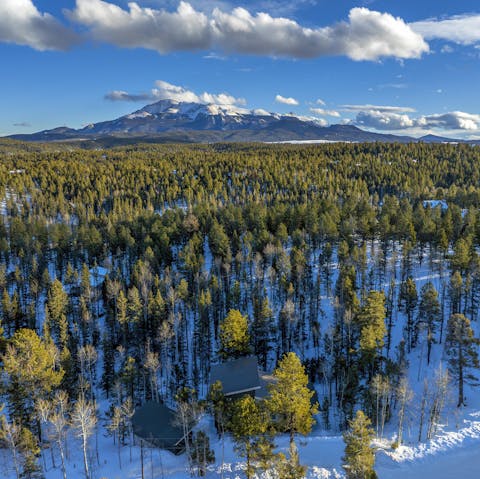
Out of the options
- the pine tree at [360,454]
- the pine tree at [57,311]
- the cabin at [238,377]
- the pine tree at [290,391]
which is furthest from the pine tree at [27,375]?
the pine tree at [360,454]

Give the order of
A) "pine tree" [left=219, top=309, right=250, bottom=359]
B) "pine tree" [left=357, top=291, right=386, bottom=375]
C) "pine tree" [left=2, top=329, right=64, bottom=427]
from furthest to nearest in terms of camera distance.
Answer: "pine tree" [left=219, top=309, right=250, bottom=359], "pine tree" [left=357, top=291, right=386, bottom=375], "pine tree" [left=2, top=329, right=64, bottom=427]

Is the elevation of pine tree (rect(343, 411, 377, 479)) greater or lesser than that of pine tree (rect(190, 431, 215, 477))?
greater

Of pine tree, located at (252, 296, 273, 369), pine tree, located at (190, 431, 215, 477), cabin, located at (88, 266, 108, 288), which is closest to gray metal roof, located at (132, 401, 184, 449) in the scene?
pine tree, located at (190, 431, 215, 477)

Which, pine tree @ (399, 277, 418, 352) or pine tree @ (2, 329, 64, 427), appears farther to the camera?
pine tree @ (399, 277, 418, 352)

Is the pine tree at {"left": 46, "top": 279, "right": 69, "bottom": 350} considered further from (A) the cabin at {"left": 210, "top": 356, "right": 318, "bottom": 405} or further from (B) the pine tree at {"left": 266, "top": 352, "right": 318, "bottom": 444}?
(B) the pine tree at {"left": 266, "top": 352, "right": 318, "bottom": 444}

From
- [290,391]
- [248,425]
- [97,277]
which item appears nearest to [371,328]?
[290,391]

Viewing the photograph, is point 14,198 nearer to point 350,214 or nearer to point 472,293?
point 350,214
